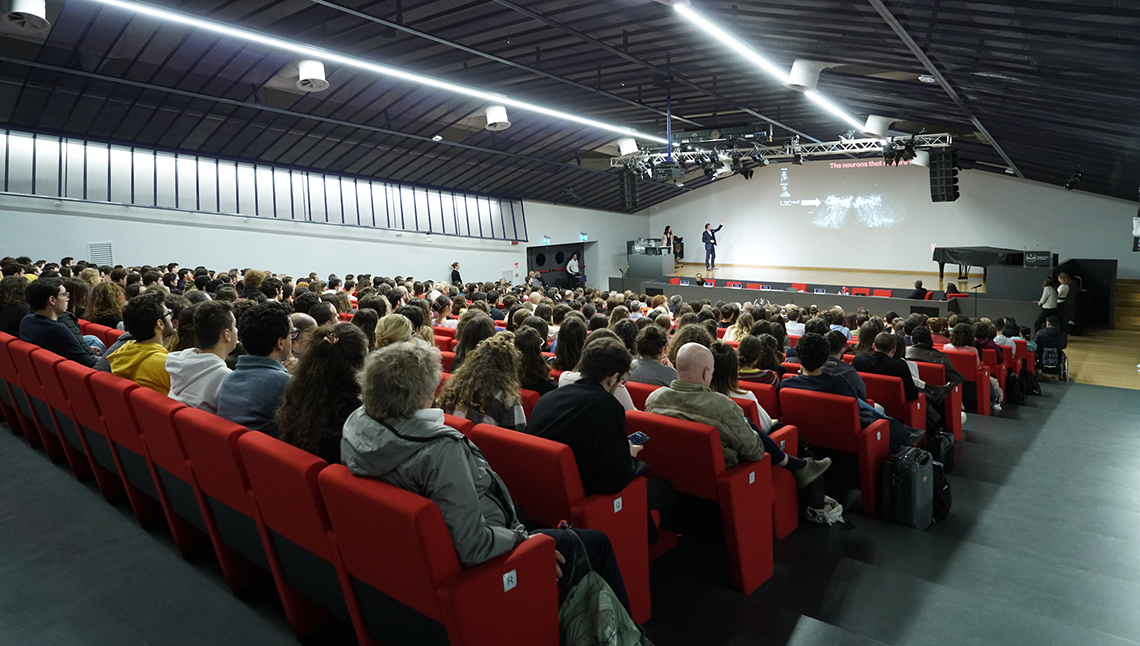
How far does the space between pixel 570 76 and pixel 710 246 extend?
1463 centimetres

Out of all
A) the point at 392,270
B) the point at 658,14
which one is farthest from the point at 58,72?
the point at 658,14

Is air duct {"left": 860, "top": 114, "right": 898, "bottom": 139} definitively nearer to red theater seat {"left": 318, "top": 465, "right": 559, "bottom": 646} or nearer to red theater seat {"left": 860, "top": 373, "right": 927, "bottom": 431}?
red theater seat {"left": 860, "top": 373, "right": 927, "bottom": 431}

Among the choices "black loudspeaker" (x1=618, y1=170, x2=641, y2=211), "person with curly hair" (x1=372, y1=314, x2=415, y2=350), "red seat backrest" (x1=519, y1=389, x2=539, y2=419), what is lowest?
"red seat backrest" (x1=519, y1=389, x2=539, y2=419)

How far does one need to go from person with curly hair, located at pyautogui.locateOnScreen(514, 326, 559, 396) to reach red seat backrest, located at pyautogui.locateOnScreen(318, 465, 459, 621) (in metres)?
1.51

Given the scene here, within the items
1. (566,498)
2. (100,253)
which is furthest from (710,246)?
(566,498)

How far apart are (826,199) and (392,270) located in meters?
15.9

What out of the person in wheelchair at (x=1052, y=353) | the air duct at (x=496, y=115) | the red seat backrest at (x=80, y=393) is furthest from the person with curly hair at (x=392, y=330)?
the person in wheelchair at (x=1052, y=353)

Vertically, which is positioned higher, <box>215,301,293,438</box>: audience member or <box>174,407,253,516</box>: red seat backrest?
<box>215,301,293,438</box>: audience member

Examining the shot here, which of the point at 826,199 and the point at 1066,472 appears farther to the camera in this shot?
the point at 826,199

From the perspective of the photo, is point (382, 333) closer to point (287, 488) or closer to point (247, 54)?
point (287, 488)

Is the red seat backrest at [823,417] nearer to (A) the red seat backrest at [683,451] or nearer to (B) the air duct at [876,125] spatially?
(A) the red seat backrest at [683,451]

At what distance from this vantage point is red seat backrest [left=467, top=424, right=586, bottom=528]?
8.24 ft

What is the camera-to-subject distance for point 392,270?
63.1 ft

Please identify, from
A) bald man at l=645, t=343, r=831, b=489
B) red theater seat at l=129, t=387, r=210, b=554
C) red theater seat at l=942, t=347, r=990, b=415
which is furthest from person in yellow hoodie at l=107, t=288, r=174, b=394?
red theater seat at l=942, t=347, r=990, b=415
